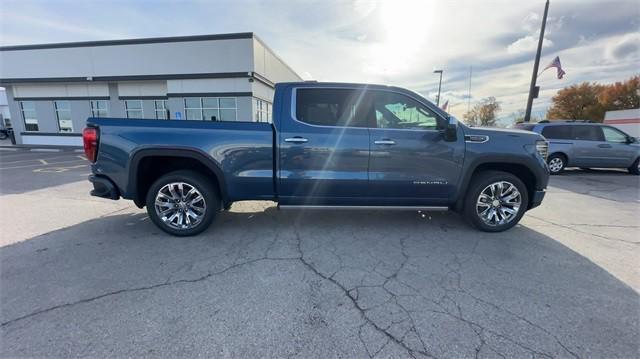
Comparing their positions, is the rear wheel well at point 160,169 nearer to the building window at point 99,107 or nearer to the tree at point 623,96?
the building window at point 99,107

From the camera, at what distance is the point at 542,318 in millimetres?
2295

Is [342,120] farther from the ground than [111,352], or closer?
farther from the ground

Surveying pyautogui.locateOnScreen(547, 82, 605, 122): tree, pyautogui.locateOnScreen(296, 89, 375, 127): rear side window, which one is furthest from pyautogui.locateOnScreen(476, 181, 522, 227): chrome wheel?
pyautogui.locateOnScreen(547, 82, 605, 122): tree

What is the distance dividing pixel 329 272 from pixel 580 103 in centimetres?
5058

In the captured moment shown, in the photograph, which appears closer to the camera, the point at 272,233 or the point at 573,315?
the point at 573,315

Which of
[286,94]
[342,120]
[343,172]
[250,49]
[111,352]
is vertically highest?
[250,49]

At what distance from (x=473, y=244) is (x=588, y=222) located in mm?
2676

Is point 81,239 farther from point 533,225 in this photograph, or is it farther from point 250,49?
point 250,49

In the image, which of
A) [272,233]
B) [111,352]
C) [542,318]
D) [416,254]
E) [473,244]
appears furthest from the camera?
[272,233]

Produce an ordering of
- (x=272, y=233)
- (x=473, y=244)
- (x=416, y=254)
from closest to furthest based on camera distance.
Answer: (x=416, y=254), (x=473, y=244), (x=272, y=233)

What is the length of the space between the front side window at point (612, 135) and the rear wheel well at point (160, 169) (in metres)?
12.6


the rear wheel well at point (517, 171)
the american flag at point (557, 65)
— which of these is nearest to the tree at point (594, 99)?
the american flag at point (557, 65)

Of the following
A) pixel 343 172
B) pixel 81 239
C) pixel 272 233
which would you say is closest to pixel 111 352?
pixel 272 233

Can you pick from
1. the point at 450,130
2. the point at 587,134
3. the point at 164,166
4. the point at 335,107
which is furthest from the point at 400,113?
the point at 587,134
